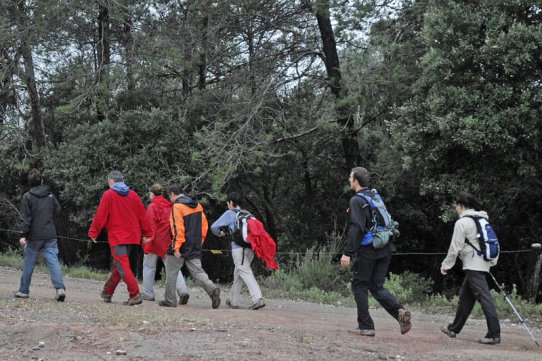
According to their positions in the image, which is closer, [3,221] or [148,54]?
[148,54]

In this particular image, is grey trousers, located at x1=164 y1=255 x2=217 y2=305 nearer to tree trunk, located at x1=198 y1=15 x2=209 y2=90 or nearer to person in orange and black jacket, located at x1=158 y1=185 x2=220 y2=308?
person in orange and black jacket, located at x1=158 y1=185 x2=220 y2=308

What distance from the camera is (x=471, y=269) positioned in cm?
752

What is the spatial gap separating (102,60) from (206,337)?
14.1 metres

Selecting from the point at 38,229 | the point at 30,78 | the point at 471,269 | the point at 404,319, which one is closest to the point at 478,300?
the point at 471,269

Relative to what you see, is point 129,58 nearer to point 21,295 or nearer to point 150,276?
point 150,276

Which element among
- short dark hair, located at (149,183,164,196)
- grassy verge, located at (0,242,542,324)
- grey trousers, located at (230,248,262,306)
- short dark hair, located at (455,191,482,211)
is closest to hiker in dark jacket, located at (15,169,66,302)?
short dark hair, located at (149,183,164,196)

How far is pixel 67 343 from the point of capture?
5898 millimetres

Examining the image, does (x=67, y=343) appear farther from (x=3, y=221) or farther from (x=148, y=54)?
(x=3, y=221)

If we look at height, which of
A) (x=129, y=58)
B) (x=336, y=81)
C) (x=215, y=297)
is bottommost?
(x=215, y=297)

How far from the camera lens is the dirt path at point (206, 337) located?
5648mm

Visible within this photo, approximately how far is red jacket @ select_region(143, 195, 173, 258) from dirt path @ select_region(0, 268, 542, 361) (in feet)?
2.62

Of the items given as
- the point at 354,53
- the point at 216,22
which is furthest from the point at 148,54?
the point at 354,53

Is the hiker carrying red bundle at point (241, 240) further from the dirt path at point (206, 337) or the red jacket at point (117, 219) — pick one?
the red jacket at point (117, 219)

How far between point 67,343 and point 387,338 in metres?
3.41
